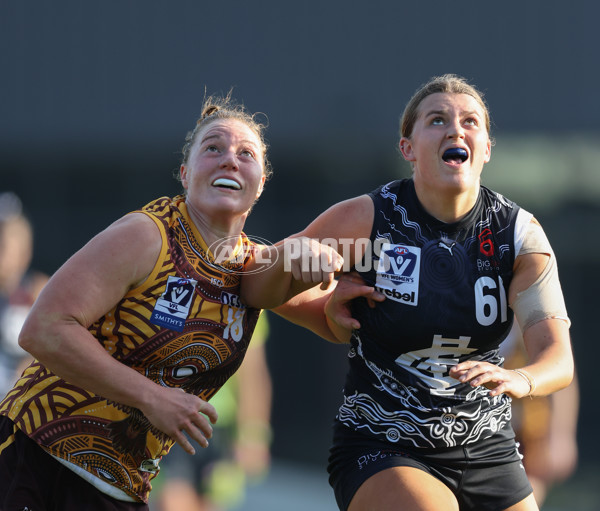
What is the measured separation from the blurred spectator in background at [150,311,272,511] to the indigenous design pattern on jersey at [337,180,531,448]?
2709 millimetres

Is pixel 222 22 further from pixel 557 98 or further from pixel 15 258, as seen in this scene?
pixel 15 258

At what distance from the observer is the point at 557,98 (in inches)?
427

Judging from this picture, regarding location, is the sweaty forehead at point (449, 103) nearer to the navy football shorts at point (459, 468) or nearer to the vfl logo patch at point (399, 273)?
the vfl logo patch at point (399, 273)

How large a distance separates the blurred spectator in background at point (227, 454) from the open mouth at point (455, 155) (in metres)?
2.86

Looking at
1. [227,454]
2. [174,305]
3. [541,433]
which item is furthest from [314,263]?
[227,454]

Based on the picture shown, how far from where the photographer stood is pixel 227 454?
6.20 meters

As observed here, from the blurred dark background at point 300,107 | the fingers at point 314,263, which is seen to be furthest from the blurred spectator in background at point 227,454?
the blurred dark background at point 300,107

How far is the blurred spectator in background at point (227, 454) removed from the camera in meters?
6.02

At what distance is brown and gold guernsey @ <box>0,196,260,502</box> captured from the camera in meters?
2.97

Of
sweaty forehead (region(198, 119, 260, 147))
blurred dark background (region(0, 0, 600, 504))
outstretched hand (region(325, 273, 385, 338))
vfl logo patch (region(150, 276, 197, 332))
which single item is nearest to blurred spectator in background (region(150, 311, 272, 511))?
outstretched hand (region(325, 273, 385, 338))

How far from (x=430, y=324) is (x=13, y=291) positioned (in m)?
3.34

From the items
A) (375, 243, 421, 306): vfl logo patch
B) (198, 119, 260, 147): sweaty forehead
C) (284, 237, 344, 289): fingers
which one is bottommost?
(284, 237, 344, 289): fingers

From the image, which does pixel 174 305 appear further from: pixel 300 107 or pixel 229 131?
pixel 300 107

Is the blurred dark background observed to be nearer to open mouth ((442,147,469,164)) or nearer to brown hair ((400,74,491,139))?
brown hair ((400,74,491,139))
